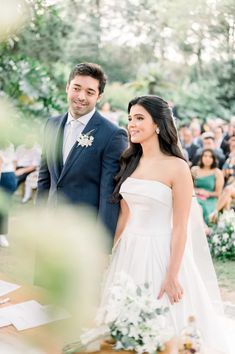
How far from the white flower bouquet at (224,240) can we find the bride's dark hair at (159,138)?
315 centimetres

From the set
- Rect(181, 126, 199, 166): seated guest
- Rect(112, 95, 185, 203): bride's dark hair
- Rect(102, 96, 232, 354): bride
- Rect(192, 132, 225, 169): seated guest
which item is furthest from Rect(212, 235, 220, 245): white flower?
Rect(112, 95, 185, 203): bride's dark hair

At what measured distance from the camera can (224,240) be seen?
5.14 metres

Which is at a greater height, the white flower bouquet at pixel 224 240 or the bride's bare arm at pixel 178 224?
the bride's bare arm at pixel 178 224

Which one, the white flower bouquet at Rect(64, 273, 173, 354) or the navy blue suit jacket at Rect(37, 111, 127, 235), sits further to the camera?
the navy blue suit jacket at Rect(37, 111, 127, 235)

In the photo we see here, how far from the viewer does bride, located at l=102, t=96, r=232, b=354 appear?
2.05 meters

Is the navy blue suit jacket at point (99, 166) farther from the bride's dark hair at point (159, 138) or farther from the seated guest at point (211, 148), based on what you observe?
the seated guest at point (211, 148)

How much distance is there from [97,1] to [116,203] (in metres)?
8.57

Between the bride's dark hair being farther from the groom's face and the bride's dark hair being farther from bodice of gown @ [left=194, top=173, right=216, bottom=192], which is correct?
bodice of gown @ [left=194, top=173, right=216, bottom=192]

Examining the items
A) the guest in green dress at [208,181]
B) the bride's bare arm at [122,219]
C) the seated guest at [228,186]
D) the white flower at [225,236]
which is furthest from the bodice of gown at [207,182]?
the bride's bare arm at [122,219]

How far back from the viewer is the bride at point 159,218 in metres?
2.05

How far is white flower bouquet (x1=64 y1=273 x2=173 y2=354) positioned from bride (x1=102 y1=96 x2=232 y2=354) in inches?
24.4

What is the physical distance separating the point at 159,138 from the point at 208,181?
11.3ft

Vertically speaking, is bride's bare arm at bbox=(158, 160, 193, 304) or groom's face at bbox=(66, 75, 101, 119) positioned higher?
groom's face at bbox=(66, 75, 101, 119)

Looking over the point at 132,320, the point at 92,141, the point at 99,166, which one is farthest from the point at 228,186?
the point at 132,320
